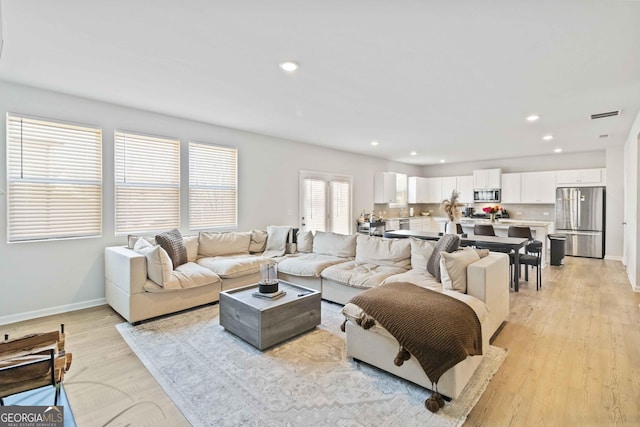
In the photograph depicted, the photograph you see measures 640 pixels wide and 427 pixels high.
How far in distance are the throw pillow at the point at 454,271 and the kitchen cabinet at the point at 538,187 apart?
659 cm

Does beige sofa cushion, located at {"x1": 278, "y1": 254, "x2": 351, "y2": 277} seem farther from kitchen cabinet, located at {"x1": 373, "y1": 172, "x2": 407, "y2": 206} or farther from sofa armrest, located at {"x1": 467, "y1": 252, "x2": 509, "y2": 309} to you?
kitchen cabinet, located at {"x1": 373, "y1": 172, "x2": 407, "y2": 206}

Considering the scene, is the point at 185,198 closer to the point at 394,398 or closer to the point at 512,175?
the point at 394,398

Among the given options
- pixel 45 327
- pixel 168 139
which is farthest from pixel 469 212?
pixel 45 327

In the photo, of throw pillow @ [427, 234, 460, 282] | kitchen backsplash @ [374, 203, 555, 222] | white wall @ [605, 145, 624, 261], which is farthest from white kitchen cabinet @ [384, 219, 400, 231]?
throw pillow @ [427, 234, 460, 282]

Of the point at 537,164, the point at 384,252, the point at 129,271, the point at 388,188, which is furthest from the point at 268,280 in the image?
the point at 537,164

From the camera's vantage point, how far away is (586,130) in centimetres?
537

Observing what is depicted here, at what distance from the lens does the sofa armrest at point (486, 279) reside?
2.73 meters

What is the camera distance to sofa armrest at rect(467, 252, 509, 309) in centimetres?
273

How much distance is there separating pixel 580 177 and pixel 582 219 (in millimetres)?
1028

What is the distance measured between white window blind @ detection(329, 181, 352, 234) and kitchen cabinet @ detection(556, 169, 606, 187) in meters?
5.17

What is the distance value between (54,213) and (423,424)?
14.2 ft

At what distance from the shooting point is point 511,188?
27.7 feet

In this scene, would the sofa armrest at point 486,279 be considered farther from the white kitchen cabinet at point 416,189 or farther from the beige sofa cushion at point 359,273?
the white kitchen cabinet at point 416,189

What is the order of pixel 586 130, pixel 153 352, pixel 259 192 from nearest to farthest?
pixel 153 352, pixel 586 130, pixel 259 192
